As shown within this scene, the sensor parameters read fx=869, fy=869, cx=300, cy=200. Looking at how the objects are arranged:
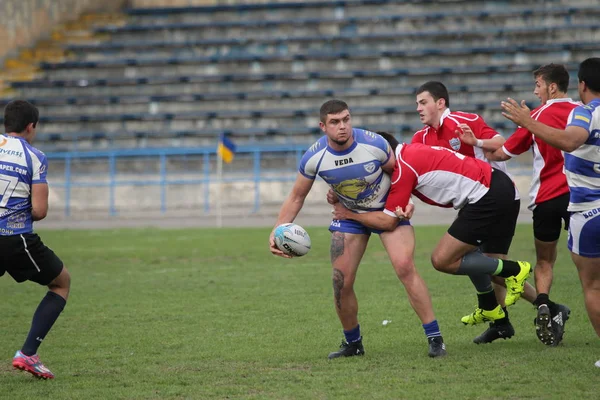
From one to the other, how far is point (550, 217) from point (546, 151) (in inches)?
22.8

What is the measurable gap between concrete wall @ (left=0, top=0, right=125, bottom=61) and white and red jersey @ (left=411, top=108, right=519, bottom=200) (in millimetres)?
26735

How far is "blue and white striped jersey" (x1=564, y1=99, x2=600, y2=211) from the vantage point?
19.4 feet

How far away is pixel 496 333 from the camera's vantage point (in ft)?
24.4

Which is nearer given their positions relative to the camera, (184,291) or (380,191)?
(380,191)

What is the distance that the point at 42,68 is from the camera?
31.7m

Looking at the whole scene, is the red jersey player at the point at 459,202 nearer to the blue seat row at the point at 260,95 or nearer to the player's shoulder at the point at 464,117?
the player's shoulder at the point at 464,117

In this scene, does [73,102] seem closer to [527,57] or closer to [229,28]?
[229,28]

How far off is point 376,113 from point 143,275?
16474 mm

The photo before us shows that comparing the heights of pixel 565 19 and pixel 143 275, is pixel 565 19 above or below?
above

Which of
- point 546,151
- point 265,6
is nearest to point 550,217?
point 546,151

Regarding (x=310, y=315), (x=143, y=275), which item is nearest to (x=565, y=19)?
(x=143, y=275)

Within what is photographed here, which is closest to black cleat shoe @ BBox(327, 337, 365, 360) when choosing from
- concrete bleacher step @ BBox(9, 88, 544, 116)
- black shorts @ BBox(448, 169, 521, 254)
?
black shorts @ BBox(448, 169, 521, 254)

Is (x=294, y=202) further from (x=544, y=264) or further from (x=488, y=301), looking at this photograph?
(x=544, y=264)

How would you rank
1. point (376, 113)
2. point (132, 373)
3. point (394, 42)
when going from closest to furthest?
point (132, 373) < point (376, 113) < point (394, 42)
